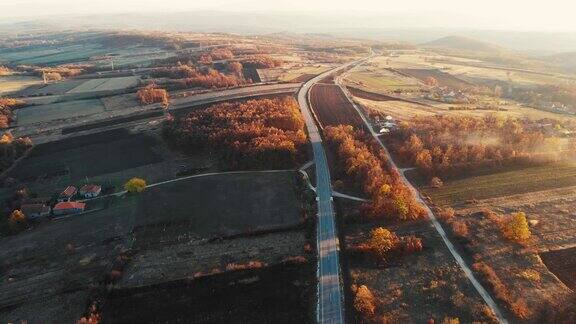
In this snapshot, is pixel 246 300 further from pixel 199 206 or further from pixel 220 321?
pixel 199 206

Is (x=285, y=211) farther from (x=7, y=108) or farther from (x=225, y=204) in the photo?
(x=7, y=108)

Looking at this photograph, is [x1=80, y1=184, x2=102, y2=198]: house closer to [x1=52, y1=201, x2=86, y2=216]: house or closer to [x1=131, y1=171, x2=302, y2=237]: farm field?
[x1=52, y1=201, x2=86, y2=216]: house

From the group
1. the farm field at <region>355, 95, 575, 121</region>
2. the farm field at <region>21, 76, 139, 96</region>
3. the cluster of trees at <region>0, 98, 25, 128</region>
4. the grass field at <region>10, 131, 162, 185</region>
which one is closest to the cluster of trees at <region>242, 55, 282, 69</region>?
the farm field at <region>21, 76, 139, 96</region>

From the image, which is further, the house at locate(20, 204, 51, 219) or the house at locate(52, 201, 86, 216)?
the house at locate(52, 201, 86, 216)

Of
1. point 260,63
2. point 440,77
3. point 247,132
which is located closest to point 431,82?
point 440,77

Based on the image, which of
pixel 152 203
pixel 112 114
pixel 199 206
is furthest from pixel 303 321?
pixel 112 114

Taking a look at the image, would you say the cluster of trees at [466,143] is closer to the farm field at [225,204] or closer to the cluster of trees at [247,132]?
the cluster of trees at [247,132]

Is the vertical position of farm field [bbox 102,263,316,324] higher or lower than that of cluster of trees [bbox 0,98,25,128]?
higher
